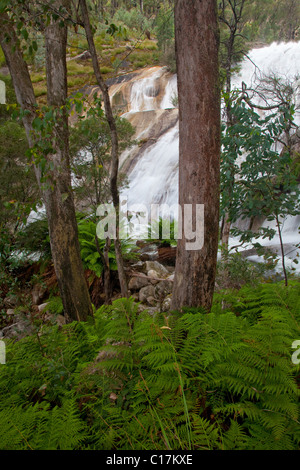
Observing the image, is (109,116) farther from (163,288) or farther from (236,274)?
(163,288)

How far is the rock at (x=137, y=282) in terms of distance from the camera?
19.0ft

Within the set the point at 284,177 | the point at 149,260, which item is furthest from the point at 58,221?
the point at 149,260

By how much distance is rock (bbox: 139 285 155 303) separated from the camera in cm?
546

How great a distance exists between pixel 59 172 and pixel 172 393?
2603 mm

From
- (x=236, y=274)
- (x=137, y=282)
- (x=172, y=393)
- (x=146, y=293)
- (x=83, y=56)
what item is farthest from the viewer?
(x=83, y=56)

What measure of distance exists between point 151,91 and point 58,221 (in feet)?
48.7

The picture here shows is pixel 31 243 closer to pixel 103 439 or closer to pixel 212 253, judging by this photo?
pixel 212 253

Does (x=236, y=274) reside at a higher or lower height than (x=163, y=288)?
higher

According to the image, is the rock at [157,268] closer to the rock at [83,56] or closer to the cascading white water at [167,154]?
the cascading white water at [167,154]

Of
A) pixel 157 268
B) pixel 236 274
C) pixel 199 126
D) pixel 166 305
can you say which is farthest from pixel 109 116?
pixel 157 268

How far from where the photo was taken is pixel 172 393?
157 centimetres

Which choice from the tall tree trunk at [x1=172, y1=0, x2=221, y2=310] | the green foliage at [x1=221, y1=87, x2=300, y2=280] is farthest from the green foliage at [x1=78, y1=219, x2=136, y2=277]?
the tall tree trunk at [x1=172, y1=0, x2=221, y2=310]

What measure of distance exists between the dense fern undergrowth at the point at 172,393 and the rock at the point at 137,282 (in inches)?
140

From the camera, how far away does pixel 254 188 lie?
3582 mm
